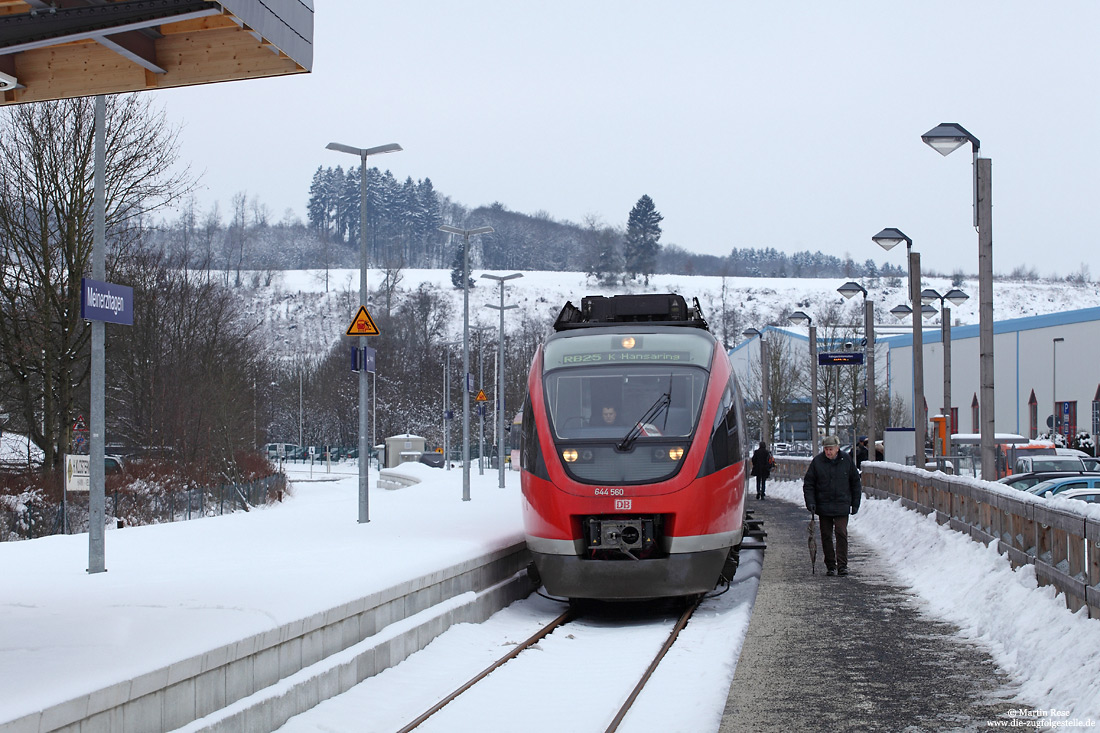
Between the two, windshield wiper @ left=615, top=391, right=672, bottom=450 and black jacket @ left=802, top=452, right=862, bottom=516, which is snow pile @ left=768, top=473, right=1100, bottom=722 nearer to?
black jacket @ left=802, top=452, right=862, bottom=516

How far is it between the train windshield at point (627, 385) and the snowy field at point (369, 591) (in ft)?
6.47

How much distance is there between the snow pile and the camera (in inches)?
335

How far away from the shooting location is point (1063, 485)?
75.1 feet

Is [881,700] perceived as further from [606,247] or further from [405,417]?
[606,247]

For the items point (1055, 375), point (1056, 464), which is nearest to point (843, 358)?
point (1056, 464)

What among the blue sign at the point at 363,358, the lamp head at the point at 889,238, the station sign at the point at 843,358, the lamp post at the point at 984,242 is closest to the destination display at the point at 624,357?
the lamp post at the point at 984,242

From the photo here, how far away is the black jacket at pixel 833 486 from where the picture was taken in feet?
54.7

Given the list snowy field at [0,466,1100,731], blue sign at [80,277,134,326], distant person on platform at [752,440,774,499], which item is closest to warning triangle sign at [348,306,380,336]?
snowy field at [0,466,1100,731]

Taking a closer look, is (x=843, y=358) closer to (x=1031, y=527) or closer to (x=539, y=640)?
(x=1031, y=527)

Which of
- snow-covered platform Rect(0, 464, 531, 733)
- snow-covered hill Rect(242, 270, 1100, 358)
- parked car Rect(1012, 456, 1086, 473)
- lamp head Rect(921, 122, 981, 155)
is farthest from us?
snow-covered hill Rect(242, 270, 1100, 358)

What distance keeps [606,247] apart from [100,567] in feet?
387

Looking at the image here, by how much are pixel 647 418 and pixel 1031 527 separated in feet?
13.3

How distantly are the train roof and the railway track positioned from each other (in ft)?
13.8

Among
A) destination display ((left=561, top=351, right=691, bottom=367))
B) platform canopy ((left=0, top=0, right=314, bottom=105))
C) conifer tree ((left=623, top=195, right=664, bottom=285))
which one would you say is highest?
conifer tree ((left=623, top=195, right=664, bottom=285))
